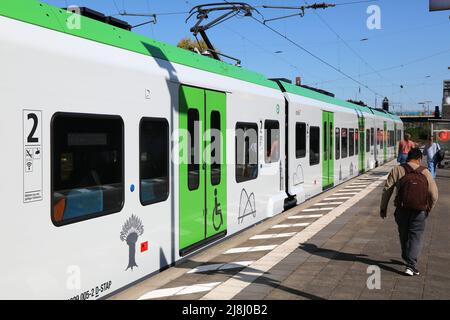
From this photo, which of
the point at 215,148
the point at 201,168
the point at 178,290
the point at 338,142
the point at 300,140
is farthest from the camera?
the point at 338,142

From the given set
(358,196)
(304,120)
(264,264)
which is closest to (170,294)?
(264,264)

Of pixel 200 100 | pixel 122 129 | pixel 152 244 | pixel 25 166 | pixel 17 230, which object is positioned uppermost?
pixel 200 100

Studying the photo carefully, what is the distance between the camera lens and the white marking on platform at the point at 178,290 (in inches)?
225

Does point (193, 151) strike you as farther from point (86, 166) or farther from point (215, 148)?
point (86, 166)

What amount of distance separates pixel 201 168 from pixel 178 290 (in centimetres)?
201

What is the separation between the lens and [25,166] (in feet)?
13.8

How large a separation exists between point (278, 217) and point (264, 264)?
4554 mm

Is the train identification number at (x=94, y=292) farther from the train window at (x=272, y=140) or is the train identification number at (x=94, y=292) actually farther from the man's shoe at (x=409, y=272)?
the train window at (x=272, y=140)

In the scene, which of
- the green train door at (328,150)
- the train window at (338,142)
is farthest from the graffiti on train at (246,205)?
the train window at (338,142)

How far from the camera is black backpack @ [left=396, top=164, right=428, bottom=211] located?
6.34 m

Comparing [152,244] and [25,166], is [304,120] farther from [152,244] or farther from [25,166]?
[25,166]

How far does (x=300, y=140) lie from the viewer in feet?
42.8

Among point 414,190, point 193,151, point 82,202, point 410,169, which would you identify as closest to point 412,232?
point 414,190

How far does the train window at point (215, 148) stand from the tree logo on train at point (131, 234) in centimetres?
217
